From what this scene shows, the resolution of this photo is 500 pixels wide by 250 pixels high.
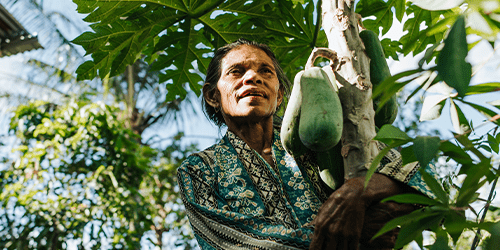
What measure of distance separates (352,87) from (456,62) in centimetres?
49

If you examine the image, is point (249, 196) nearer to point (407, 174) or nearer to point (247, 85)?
point (247, 85)

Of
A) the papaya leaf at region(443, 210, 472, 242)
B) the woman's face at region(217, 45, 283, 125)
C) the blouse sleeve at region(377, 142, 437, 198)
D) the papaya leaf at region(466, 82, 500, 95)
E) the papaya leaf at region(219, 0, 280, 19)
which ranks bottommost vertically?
the papaya leaf at region(443, 210, 472, 242)

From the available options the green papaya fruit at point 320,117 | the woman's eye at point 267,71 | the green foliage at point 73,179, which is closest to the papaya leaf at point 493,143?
the green papaya fruit at point 320,117

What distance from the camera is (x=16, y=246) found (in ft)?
13.5

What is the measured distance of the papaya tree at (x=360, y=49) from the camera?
73 cm

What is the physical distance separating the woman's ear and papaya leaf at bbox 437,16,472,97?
4.69 ft

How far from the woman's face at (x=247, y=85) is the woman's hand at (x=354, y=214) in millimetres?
748

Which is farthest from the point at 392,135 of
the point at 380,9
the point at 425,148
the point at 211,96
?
the point at 380,9

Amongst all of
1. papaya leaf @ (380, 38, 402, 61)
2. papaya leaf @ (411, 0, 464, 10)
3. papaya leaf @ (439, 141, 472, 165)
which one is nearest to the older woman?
papaya leaf @ (439, 141, 472, 165)

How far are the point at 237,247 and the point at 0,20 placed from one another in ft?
18.7

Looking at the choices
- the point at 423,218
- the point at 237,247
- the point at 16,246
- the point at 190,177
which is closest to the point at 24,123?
the point at 16,246

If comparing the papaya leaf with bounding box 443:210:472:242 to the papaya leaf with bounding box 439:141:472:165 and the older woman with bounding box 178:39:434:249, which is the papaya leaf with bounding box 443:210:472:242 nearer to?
the papaya leaf with bounding box 439:141:472:165

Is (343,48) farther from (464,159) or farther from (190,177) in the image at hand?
(190,177)

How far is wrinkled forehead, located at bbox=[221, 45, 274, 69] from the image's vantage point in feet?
6.16
